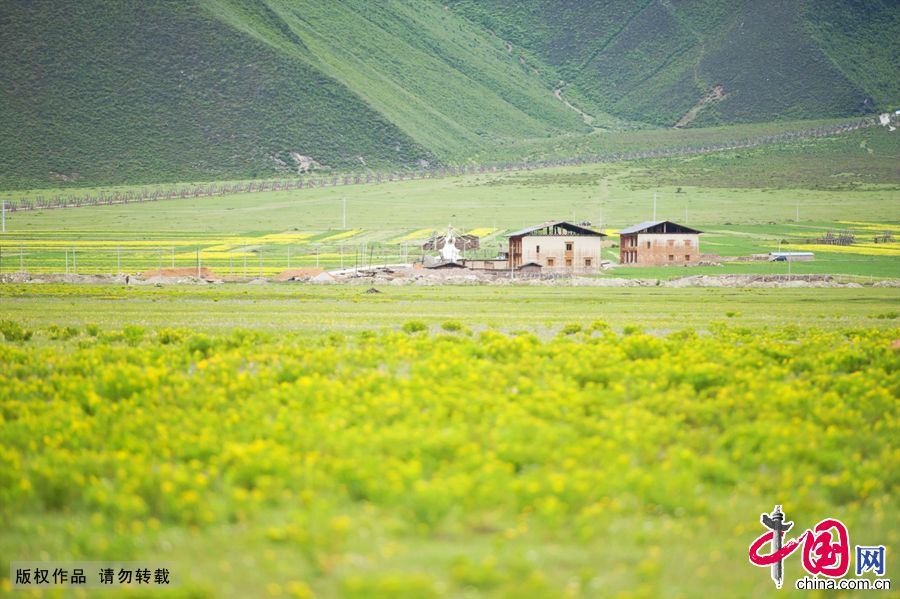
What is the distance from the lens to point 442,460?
12.8m

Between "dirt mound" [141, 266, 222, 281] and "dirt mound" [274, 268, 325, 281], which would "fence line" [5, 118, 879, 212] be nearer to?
"dirt mound" [141, 266, 222, 281]

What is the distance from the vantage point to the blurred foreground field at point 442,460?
1012 centimetres

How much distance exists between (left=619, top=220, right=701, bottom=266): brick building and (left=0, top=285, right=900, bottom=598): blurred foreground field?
55674mm

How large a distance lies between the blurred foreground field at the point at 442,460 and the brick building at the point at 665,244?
5567 cm

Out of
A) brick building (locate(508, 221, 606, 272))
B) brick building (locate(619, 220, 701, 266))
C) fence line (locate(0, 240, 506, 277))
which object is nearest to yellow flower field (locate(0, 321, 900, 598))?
fence line (locate(0, 240, 506, 277))

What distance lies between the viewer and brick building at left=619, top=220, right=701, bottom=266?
77688 mm

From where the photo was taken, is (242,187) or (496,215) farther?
(242,187)

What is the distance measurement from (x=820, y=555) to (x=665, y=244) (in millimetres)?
68348

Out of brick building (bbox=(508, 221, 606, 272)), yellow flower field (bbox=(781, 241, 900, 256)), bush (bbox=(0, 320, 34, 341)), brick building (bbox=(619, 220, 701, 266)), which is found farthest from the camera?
yellow flower field (bbox=(781, 241, 900, 256))

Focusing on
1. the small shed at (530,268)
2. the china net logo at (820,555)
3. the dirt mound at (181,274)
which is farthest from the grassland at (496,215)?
the china net logo at (820,555)

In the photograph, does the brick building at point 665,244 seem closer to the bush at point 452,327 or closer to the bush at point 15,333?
the bush at point 452,327

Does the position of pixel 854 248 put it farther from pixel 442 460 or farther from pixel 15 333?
pixel 442 460

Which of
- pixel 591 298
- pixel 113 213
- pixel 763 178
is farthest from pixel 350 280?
pixel 763 178

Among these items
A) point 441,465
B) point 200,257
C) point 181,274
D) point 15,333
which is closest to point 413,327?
point 15,333
